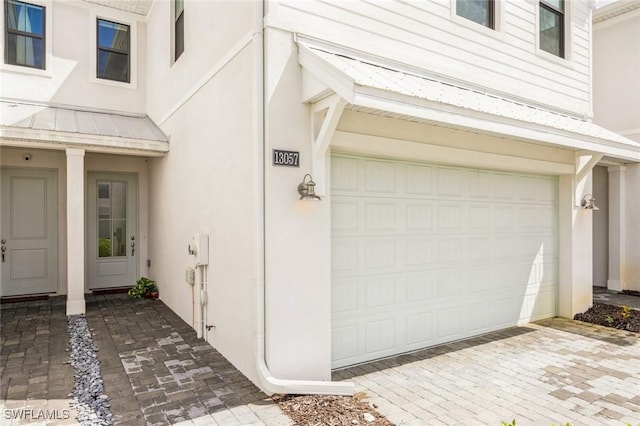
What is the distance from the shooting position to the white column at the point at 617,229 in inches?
380

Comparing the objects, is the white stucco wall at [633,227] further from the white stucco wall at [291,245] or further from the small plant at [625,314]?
the white stucco wall at [291,245]

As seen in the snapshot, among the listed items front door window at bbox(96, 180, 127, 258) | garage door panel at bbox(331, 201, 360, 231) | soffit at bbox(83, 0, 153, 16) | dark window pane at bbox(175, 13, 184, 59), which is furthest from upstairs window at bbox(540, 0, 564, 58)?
front door window at bbox(96, 180, 127, 258)

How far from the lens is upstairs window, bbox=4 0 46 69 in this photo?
308 inches

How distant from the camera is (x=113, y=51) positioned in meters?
8.86

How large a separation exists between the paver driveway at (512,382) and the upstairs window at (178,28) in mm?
6081

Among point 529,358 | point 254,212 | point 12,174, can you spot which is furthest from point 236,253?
point 12,174

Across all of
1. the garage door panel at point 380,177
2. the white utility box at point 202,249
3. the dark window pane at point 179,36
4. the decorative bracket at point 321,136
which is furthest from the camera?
the dark window pane at point 179,36

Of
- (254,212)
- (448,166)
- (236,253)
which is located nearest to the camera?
(254,212)

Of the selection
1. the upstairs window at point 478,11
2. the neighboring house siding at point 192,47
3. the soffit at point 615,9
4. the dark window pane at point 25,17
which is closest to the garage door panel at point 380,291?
the neighboring house siding at point 192,47

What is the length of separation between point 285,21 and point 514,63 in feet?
13.3

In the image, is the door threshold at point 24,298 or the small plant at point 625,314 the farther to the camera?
the door threshold at point 24,298

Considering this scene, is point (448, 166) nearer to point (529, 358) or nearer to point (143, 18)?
point (529, 358)

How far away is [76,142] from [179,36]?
263 centimetres

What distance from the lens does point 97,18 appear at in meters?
8.62
